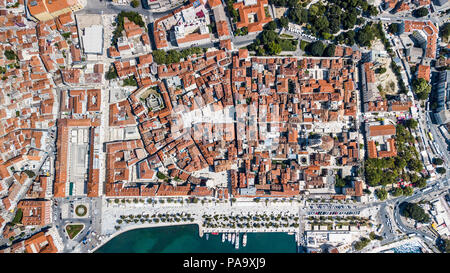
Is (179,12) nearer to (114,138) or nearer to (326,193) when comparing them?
(114,138)

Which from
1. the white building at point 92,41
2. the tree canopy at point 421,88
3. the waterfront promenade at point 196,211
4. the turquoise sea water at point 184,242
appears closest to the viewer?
the tree canopy at point 421,88

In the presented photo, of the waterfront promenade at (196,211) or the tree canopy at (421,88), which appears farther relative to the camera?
the waterfront promenade at (196,211)

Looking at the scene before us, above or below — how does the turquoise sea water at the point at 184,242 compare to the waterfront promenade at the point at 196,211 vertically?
below

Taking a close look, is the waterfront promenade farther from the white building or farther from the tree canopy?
the tree canopy

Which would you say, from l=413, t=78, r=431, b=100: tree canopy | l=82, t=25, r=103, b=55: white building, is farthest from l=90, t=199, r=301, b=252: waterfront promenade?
l=413, t=78, r=431, b=100: tree canopy

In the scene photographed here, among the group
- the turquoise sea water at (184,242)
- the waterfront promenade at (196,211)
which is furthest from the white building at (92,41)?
the turquoise sea water at (184,242)

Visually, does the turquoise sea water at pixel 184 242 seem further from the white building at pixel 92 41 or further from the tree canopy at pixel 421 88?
the tree canopy at pixel 421 88

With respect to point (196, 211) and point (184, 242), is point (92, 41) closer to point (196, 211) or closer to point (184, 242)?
point (196, 211)

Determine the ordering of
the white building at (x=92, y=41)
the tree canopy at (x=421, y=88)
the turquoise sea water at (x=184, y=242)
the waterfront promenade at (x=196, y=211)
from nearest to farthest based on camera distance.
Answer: the tree canopy at (x=421, y=88), the white building at (x=92, y=41), the waterfront promenade at (x=196, y=211), the turquoise sea water at (x=184, y=242)
